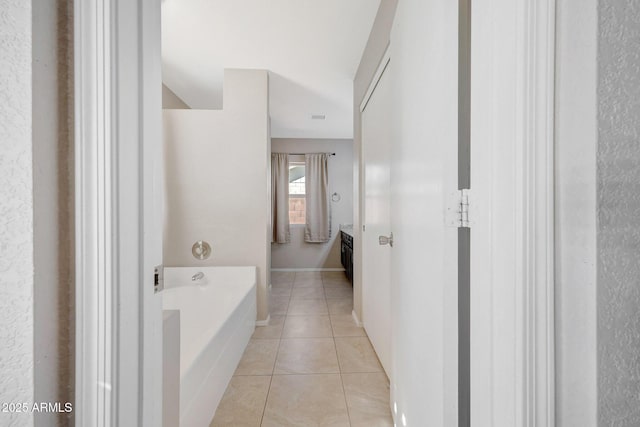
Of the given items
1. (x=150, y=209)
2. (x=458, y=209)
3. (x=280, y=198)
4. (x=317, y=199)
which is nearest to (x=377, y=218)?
(x=458, y=209)

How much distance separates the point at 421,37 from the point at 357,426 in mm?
1762

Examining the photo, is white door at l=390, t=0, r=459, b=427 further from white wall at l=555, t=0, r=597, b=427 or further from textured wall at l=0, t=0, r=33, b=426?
textured wall at l=0, t=0, r=33, b=426

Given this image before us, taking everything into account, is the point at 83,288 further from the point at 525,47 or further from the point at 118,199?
the point at 525,47

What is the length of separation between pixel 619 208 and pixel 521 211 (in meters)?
0.14

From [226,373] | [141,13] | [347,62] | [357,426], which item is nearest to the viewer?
[141,13]

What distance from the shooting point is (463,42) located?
77 cm

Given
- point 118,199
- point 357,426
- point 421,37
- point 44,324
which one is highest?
point 421,37

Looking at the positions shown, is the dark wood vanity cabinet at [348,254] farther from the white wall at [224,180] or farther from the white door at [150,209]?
the white door at [150,209]

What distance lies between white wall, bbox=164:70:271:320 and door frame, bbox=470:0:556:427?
2.42 meters

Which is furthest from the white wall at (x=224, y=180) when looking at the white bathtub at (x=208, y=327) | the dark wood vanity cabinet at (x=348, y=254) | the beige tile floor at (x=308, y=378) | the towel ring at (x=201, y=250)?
the dark wood vanity cabinet at (x=348, y=254)

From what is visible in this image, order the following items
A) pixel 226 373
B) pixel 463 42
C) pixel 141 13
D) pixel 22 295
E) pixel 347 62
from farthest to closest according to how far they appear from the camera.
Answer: pixel 347 62 < pixel 226 373 < pixel 463 42 < pixel 141 13 < pixel 22 295

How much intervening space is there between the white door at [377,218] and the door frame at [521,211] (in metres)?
1.02

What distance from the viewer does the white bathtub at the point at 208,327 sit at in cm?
129

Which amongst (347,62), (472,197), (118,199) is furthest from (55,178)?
(347,62)
